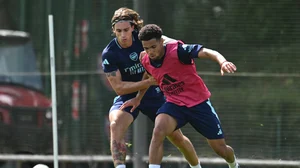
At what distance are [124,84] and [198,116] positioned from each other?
856 mm

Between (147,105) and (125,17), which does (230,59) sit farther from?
(125,17)

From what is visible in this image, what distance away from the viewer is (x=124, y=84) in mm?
7473

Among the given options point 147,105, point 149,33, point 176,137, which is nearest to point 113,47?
point 147,105

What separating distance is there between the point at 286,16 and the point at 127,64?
2413 millimetres

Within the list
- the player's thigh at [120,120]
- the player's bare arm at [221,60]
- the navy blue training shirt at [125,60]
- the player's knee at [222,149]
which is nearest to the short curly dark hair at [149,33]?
the player's bare arm at [221,60]

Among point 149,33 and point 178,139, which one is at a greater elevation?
point 149,33

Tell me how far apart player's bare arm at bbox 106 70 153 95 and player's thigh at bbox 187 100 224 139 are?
0.54 meters

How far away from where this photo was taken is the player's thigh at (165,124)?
7000 millimetres

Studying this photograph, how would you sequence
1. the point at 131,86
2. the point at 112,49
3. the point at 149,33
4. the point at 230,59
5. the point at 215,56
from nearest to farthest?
the point at 215,56
the point at 149,33
the point at 131,86
the point at 112,49
the point at 230,59

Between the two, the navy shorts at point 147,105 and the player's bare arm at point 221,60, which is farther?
the navy shorts at point 147,105

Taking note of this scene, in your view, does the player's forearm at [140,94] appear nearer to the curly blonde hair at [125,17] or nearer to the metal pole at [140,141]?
the curly blonde hair at [125,17]

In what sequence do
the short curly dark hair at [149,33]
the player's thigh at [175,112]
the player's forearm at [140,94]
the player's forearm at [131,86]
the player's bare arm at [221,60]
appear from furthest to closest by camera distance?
1. the player's forearm at [140,94]
2. the player's forearm at [131,86]
3. the player's thigh at [175,112]
4. the short curly dark hair at [149,33]
5. the player's bare arm at [221,60]

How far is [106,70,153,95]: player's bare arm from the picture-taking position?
7.30m

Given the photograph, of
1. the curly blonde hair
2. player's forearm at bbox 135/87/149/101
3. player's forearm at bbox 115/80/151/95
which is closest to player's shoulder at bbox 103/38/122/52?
the curly blonde hair
